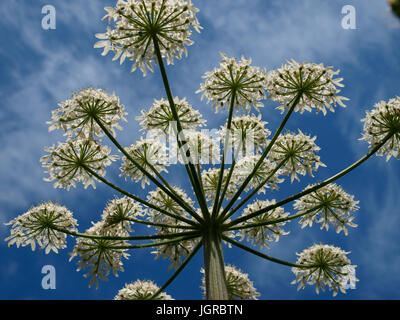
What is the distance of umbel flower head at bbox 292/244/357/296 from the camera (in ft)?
43.9

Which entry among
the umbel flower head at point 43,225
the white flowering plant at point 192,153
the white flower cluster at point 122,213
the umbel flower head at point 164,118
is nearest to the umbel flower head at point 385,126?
the white flowering plant at point 192,153

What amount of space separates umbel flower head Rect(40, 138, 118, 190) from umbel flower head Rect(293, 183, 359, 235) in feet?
23.5

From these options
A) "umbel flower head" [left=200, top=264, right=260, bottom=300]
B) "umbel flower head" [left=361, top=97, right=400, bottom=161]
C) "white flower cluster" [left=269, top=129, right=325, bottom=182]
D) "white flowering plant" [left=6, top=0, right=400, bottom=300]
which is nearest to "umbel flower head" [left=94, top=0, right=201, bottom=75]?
"white flowering plant" [left=6, top=0, right=400, bottom=300]

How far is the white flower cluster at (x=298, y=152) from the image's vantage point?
521 inches

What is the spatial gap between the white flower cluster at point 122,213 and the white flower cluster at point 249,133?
4.12m

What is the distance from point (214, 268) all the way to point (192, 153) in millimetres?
4028

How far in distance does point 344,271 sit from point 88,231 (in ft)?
30.3

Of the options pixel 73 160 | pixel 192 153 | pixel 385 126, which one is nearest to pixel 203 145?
pixel 192 153

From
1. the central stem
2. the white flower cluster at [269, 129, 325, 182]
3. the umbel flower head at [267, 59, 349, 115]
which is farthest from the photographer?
the white flower cluster at [269, 129, 325, 182]

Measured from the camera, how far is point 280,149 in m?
13.4

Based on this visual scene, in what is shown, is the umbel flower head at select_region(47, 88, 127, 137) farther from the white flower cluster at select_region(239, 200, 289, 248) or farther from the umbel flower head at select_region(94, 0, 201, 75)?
the white flower cluster at select_region(239, 200, 289, 248)

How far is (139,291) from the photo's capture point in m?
14.6
